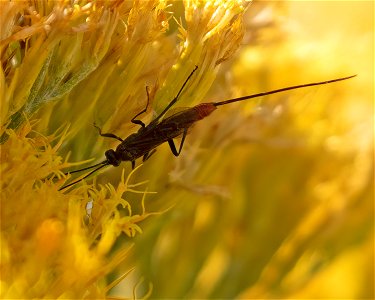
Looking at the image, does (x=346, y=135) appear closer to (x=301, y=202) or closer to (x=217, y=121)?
(x=301, y=202)

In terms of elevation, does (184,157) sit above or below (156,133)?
below

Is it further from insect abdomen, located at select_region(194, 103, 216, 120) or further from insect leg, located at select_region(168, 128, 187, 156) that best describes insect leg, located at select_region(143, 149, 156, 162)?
insect abdomen, located at select_region(194, 103, 216, 120)

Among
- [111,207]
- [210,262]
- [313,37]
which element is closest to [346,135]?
[313,37]

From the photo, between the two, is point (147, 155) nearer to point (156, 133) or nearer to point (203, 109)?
point (156, 133)

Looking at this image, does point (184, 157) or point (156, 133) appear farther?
point (184, 157)

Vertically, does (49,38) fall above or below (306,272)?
above

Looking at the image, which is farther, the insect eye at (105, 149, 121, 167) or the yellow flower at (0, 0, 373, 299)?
the insect eye at (105, 149, 121, 167)

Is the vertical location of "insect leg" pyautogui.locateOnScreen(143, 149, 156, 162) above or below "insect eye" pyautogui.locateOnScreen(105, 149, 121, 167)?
below

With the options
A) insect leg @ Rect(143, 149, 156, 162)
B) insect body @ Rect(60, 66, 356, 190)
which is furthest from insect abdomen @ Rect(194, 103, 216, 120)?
insect leg @ Rect(143, 149, 156, 162)

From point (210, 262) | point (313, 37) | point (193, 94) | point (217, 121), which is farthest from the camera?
point (313, 37)

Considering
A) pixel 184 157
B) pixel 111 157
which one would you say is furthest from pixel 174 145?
pixel 111 157

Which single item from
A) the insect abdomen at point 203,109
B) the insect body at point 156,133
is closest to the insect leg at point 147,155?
the insect body at point 156,133
